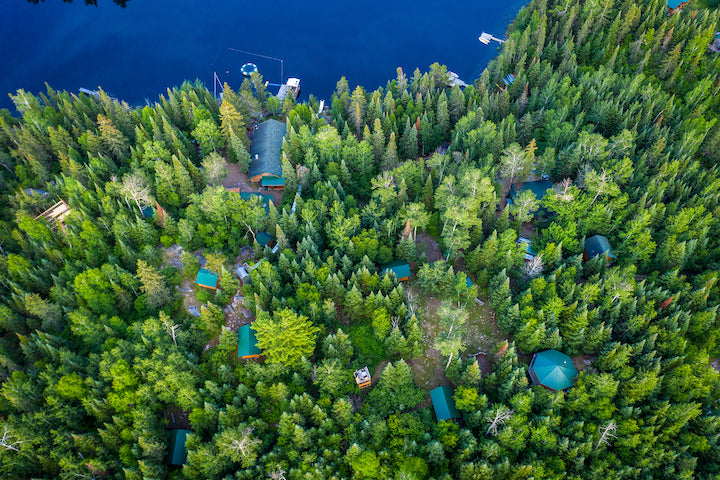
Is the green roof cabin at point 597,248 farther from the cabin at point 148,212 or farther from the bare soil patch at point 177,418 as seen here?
the cabin at point 148,212

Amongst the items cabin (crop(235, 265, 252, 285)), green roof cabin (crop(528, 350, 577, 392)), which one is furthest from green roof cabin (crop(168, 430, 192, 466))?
green roof cabin (crop(528, 350, 577, 392))

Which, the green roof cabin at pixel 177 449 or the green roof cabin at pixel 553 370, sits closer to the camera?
the green roof cabin at pixel 177 449

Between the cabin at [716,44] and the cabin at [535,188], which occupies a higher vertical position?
the cabin at [716,44]

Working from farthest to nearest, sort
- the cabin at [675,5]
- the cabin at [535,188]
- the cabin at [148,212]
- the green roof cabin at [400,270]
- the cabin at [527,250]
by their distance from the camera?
the cabin at [675,5], the cabin at [535,188], the cabin at [148,212], the cabin at [527,250], the green roof cabin at [400,270]

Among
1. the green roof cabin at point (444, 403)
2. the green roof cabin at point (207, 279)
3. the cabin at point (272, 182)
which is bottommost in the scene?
the green roof cabin at point (444, 403)

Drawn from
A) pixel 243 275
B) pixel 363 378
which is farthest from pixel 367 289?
pixel 243 275

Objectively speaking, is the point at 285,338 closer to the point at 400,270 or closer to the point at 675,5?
the point at 400,270

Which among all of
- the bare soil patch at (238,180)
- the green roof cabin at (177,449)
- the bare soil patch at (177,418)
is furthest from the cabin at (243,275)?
the green roof cabin at (177,449)
